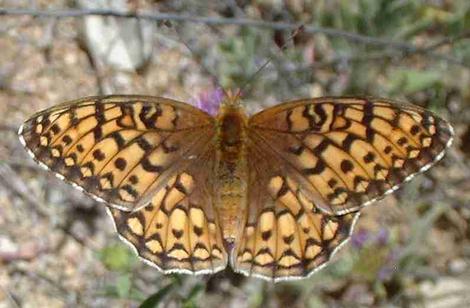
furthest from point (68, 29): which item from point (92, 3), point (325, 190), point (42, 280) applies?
point (325, 190)

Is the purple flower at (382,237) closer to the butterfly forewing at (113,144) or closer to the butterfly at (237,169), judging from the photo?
the butterfly at (237,169)

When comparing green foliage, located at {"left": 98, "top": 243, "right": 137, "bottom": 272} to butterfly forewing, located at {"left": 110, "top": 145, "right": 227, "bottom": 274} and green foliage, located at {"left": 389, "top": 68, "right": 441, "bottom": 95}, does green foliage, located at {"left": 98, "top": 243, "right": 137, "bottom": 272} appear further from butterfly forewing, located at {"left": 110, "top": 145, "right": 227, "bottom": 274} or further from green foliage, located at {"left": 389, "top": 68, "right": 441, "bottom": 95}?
green foliage, located at {"left": 389, "top": 68, "right": 441, "bottom": 95}

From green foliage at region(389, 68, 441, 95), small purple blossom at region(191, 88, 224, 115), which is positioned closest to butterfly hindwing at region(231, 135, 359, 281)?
small purple blossom at region(191, 88, 224, 115)

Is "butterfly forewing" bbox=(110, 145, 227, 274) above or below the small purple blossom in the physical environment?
above

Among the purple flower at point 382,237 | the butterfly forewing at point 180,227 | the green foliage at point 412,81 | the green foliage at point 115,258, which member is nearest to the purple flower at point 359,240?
the purple flower at point 382,237

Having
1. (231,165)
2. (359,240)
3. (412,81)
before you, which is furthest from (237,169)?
(412,81)

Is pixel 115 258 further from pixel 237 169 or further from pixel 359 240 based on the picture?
pixel 359 240

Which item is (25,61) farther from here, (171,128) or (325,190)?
(325,190)
